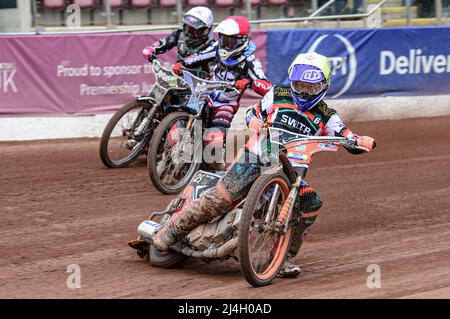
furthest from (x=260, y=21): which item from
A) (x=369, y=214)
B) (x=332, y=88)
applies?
(x=369, y=214)

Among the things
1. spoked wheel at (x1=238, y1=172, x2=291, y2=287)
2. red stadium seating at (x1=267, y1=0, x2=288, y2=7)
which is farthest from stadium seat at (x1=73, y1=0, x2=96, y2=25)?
spoked wheel at (x1=238, y1=172, x2=291, y2=287)

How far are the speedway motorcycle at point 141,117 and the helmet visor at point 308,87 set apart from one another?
11.4ft

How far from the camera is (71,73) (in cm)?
1278

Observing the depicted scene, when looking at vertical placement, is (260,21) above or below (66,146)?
above

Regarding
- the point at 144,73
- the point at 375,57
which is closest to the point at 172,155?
the point at 144,73

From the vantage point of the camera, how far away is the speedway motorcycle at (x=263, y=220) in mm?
5781

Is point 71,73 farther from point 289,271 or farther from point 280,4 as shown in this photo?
point 289,271

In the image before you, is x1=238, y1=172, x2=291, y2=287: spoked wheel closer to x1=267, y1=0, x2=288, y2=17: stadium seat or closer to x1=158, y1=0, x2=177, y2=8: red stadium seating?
x1=158, y1=0, x2=177, y2=8: red stadium seating

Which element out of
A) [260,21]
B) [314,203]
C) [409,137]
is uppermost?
[260,21]

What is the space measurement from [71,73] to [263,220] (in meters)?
7.66

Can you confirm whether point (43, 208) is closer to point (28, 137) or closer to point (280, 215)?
point (280, 215)
